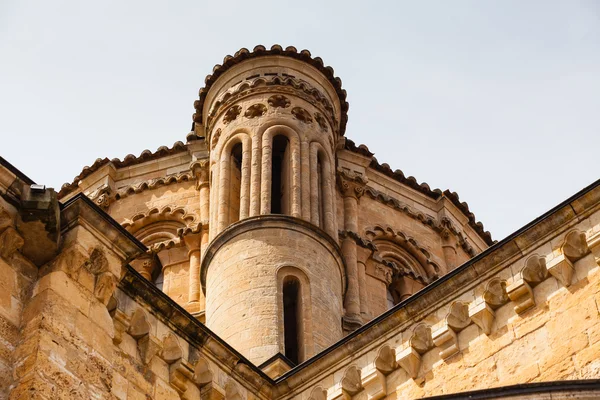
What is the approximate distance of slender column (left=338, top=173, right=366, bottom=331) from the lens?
21220 mm

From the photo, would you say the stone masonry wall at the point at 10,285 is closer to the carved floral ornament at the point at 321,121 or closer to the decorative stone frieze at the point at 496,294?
the decorative stone frieze at the point at 496,294

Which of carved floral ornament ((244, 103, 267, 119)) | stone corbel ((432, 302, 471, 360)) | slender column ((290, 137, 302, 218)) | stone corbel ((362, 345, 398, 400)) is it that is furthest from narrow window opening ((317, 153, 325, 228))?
stone corbel ((432, 302, 471, 360))

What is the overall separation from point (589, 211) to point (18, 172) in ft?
17.1

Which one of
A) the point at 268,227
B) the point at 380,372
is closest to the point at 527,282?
the point at 380,372

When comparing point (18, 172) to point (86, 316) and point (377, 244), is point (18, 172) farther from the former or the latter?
point (377, 244)

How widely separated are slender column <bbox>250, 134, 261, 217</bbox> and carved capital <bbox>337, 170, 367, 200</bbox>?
3300 mm

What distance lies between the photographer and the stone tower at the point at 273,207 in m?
17.4

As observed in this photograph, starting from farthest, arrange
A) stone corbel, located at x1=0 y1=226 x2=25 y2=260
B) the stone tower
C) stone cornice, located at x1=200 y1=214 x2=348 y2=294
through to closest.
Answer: stone cornice, located at x1=200 y1=214 x2=348 y2=294
the stone tower
stone corbel, located at x1=0 y1=226 x2=25 y2=260

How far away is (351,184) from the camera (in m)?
24.1

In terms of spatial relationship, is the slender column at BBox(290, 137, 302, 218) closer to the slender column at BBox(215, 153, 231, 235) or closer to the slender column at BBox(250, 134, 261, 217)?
the slender column at BBox(250, 134, 261, 217)

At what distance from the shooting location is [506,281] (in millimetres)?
12781

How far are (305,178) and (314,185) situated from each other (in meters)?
0.21

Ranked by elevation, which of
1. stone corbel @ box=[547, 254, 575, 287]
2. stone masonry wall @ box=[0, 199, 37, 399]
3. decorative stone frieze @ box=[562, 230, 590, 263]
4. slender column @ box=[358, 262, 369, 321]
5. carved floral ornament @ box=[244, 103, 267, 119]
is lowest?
stone masonry wall @ box=[0, 199, 37, 399]

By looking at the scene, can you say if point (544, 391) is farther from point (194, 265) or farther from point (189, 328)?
point (194, 265)
